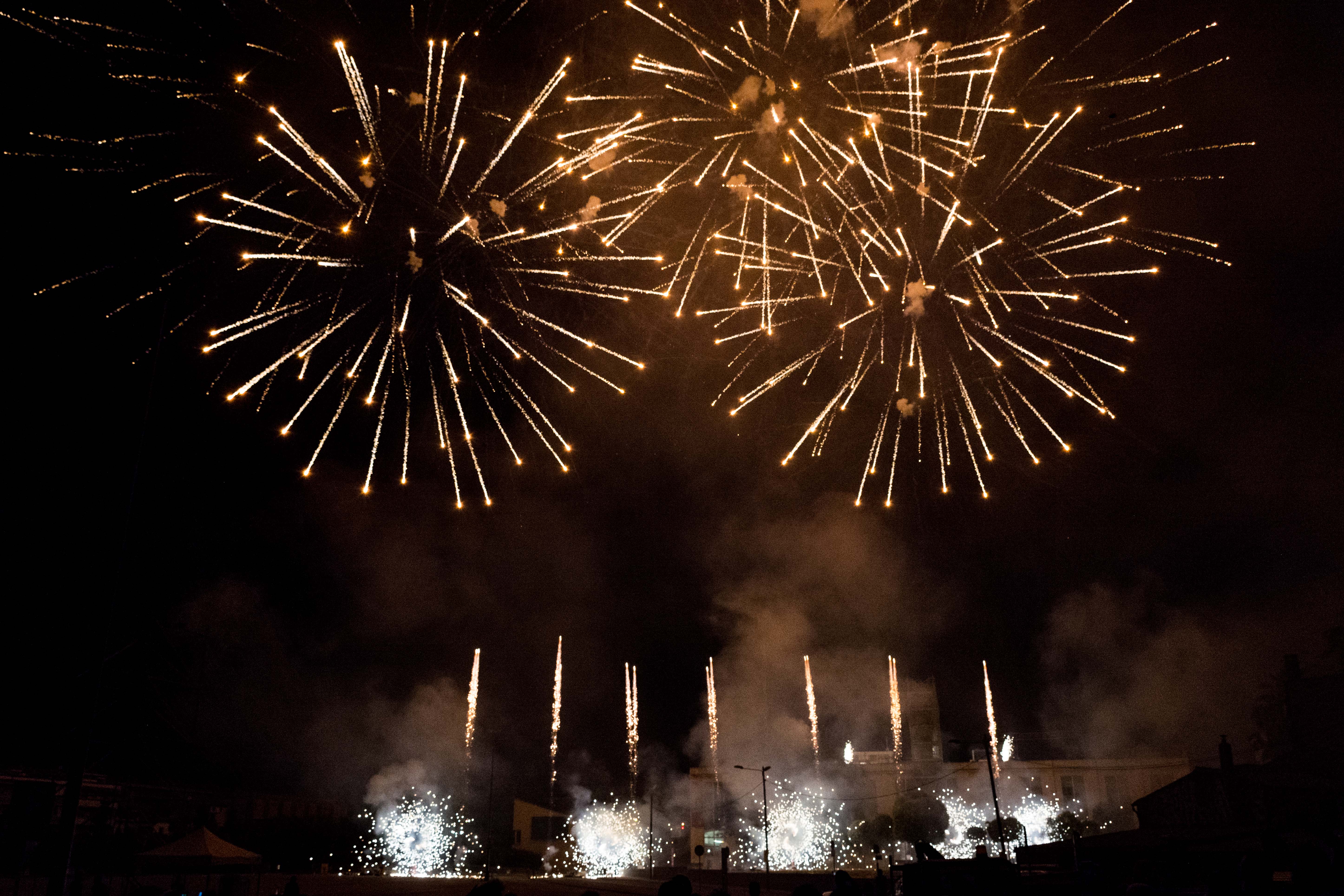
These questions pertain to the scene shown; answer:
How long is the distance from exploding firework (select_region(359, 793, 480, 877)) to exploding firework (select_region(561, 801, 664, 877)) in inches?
342

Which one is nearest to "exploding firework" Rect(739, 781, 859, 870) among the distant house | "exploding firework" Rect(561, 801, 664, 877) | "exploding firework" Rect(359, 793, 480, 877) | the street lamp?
the street lamp

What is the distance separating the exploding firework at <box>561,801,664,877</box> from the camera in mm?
64625

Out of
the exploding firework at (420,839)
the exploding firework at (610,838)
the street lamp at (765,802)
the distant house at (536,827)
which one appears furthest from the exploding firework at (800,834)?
the exploding firework at (420,839)

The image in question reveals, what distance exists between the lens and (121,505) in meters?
19.3

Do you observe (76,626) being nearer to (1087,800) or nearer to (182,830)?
(182,830)

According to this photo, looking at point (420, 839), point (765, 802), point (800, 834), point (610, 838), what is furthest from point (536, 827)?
point (765, 802)

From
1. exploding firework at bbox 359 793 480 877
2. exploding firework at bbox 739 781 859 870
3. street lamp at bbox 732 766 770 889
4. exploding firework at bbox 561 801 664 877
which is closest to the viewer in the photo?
street lamp at bbox 732 766 770 889

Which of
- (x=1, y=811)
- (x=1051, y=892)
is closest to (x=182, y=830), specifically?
(x=1, y=811)

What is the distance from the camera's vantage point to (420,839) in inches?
2462

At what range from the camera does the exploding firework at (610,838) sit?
6462 centimetres

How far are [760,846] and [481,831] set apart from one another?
71.2 ft

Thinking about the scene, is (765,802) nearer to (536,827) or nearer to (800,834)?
(800,834)

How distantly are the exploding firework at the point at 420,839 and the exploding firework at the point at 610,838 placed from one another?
28.5ft

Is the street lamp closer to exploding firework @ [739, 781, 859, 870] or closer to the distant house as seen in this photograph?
exploding firework @ [739, 781, 859, 870]
